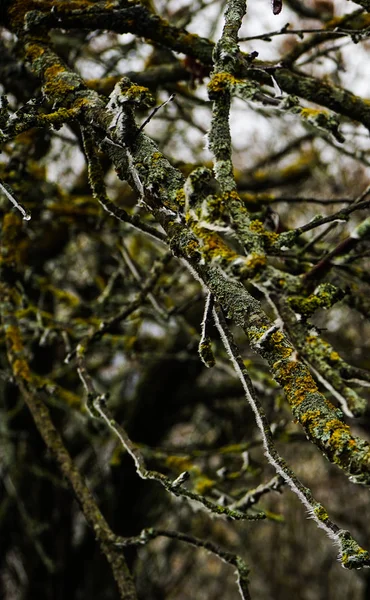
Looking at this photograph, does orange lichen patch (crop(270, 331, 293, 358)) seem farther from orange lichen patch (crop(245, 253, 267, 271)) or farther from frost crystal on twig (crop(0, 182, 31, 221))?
frost crystal on twig (crop(0, 182, 31, 221))

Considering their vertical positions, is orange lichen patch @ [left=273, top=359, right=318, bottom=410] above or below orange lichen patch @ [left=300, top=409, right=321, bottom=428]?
above

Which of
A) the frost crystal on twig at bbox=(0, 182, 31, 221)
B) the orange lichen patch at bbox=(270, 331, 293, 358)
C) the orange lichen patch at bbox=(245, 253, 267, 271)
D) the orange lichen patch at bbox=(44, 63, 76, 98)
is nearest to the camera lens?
the orange lichen patch at bbox=(245, 253, 267, 271)

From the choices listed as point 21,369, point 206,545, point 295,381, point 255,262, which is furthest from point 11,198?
point 206,545

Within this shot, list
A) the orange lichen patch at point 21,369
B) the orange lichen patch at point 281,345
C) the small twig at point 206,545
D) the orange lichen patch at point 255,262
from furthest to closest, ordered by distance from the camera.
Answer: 1. the orange lichen patch at point 21,369
2. the small twig at point 206,545
3. the orange lichen patch at point 281,345
4. the orange lichen patch at point 255,262

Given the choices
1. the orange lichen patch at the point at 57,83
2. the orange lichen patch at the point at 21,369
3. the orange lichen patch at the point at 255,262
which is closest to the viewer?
the orange lichen patch at the point at 255,262

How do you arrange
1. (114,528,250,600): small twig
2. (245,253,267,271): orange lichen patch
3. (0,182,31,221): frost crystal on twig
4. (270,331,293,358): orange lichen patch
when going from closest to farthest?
1. (245,253,267,271): orange lichen patch
2. (270,331,293,358): orange lichen patch
3. (0,182,31,221): frost crystal on twig
4. (114,528,250,600): small twig

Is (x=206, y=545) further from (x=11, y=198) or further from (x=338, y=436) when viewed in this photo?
(x=11, y=198)

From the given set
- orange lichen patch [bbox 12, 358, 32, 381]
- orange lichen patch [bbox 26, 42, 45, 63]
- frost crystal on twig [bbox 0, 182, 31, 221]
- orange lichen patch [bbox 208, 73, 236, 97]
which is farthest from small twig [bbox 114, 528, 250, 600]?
orange lichen patch [bbox 26, 42, 45, 63]

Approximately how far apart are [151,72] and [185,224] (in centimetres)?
155

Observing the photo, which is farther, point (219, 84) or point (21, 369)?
point (21, 369)

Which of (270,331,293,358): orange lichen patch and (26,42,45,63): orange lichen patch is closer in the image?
(270,331,293,358): orange lichen patch

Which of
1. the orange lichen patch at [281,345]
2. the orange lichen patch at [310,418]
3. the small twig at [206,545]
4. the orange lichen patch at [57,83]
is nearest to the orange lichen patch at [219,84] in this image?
the orange lichen patch at [57,83]

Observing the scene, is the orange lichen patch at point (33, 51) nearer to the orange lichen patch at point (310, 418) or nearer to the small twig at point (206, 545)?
the orange lichen patch at point (310, 418)

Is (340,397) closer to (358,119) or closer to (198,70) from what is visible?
(358,119)
